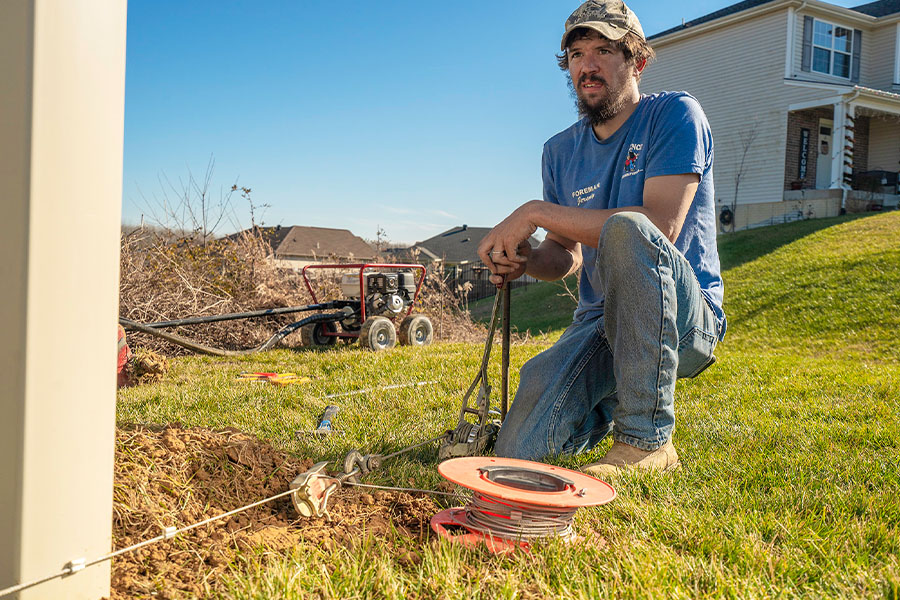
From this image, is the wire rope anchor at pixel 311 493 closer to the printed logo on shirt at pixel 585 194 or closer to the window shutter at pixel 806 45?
the printed logo on shirt at pixel 585 194

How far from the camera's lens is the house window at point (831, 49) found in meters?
19.1

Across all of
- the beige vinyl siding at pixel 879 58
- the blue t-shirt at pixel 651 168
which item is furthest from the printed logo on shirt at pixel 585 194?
the beige vinyl siding at pixel 879 58

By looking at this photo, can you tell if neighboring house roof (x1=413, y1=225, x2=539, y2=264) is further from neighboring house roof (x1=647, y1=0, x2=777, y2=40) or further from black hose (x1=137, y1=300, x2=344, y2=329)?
black hose (x1=137, y1=300, x2=344, y2=329)

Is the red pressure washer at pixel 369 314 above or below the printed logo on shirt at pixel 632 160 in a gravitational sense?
below

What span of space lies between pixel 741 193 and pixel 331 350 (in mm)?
16477

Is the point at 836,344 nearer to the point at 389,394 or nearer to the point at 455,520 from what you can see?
the point at 389,394

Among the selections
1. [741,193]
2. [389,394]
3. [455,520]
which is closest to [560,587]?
[455,520]

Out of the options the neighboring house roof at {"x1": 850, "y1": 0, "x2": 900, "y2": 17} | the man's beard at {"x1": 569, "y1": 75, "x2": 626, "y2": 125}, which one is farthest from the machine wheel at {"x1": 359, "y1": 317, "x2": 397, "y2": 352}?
the neighboring house roof at {"x1": 850, "y1": 0, "x2": 900, "y2": 17}

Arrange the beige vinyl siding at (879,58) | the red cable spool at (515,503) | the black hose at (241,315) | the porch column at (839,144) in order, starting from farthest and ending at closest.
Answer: the beige vinyl siding at (879,58) → the porch column at (839,144) → the black hose at (241,315) → the red cable spool at (515,503)

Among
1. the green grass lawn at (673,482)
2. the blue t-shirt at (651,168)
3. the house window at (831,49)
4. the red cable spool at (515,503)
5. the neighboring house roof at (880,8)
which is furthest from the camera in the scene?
the neighboring house roof at (880,8)

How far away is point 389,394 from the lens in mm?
4074

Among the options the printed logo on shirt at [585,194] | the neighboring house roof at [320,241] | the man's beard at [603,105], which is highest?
the neighboring house roof at [320,241]

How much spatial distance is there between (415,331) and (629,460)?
530 cm

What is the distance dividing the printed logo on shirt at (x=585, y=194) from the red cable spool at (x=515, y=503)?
1.58 metres
